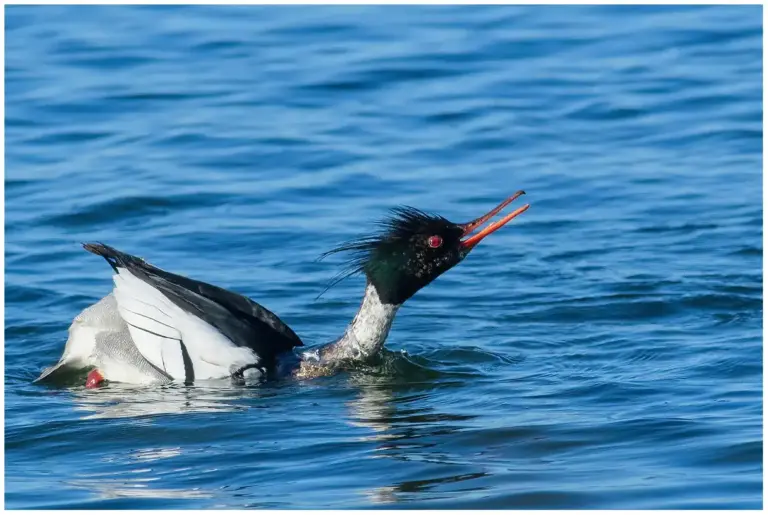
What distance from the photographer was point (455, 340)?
10461 mm

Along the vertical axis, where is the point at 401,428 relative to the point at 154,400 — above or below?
below

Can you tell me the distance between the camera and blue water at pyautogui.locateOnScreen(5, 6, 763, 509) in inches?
302

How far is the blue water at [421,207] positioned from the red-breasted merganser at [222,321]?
212mm

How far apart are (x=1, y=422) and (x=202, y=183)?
261 inches

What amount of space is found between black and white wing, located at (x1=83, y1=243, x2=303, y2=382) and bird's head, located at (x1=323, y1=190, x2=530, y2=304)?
2.86 feet

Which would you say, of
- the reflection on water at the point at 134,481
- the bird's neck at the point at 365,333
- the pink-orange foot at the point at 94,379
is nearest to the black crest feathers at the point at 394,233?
the bird's neck at the point at 365,333

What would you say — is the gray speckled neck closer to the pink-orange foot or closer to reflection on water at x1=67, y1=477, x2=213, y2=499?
the pink-orange foot

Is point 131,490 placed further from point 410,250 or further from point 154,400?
point 410,250

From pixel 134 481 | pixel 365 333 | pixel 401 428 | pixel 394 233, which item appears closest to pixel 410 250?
pixel 394 233

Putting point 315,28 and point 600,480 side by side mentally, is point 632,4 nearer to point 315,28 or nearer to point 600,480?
point 315,28

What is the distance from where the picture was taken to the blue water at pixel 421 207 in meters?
7.67

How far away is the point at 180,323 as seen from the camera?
30.4 ft

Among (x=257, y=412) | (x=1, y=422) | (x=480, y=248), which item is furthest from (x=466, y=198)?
(x=1, y=422)

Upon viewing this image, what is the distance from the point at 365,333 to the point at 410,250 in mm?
730
